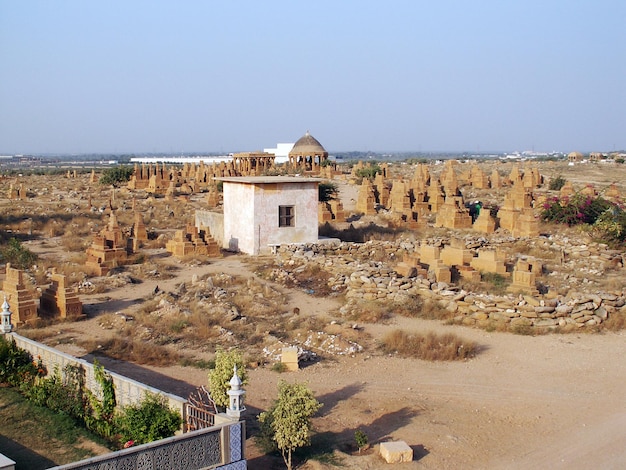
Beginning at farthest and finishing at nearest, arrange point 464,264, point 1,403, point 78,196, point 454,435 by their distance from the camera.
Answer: point 78,196
point 464,264
point 1,403
point 454,435

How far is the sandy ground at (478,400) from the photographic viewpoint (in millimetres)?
7980

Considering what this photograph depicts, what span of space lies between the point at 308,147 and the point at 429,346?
46.5m

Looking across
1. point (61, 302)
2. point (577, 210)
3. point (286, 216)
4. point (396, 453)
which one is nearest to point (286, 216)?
point (286, 216)

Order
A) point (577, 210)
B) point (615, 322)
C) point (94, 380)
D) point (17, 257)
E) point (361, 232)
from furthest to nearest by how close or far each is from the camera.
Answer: point (577, 210) → point (361, 232) → point (17, 257) → point (615, 322) → point (94, 380)

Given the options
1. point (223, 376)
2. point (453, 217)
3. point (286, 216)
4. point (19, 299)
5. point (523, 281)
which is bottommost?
point (523, 281)

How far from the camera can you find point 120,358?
37.7 ft

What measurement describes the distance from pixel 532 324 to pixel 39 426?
924cm

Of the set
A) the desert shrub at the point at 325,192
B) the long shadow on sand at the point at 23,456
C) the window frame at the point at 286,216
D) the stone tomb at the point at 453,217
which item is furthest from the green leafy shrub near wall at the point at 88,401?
the desert shrub at the point at 325,192

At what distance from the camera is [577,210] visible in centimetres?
2567

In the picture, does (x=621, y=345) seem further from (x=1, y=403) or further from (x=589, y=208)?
(x=589, y=208)

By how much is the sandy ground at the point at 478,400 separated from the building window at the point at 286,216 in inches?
362

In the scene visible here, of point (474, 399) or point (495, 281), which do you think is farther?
point (495, 281)

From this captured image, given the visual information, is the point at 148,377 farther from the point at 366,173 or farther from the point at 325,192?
the point at 366,173

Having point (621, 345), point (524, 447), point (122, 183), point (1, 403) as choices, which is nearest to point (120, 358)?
point (1, 403)
